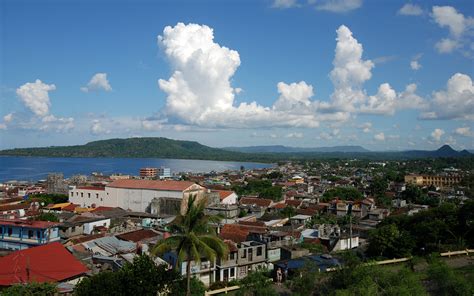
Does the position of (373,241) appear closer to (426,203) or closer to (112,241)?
(112,241)

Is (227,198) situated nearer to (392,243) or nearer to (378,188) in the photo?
(378,188)

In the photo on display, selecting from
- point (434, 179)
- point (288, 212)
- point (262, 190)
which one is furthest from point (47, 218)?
point (434, 179)

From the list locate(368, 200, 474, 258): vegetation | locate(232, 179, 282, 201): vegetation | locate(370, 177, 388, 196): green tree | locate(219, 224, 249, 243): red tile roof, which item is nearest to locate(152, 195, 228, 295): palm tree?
locate(219, 224, 249, 243): red tile roof

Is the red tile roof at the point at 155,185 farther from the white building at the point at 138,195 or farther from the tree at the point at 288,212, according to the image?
the tree at the point at 288,212

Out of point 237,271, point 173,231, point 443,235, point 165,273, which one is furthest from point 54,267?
point 443,235

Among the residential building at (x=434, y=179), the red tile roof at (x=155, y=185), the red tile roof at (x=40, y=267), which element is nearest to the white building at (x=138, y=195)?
the red tile roof at (x=155, y=185)

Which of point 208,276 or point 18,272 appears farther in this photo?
point 208,276

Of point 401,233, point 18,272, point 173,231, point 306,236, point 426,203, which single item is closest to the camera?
point 173,231

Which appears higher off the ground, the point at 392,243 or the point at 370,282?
the point at 370,282
